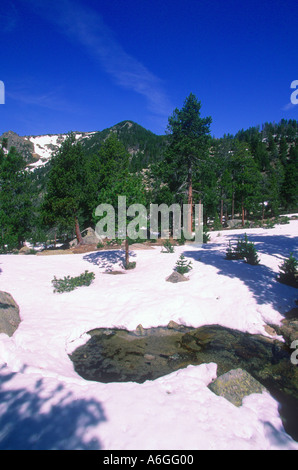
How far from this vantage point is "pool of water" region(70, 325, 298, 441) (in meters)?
5.39

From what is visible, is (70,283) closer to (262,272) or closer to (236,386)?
(236,386)

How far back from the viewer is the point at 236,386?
4902 millimetres

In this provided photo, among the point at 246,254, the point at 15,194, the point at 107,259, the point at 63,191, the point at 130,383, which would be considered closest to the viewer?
the point at 130,383

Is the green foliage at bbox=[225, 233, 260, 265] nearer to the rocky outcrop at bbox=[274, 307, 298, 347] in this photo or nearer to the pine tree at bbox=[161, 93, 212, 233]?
the rocky outcrop at bbox=[274, 307, 298, 347]

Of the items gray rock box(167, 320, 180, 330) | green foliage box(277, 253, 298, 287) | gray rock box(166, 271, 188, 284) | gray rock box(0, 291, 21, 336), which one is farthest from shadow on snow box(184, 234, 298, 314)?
gray rock box(0, 291, 21, 336)

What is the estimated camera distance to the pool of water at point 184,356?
17.7 feet

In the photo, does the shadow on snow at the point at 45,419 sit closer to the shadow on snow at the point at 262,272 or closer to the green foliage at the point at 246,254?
the shadow on snow at the point at 262,272

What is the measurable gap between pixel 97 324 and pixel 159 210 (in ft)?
66.5

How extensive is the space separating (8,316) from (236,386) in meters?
6.87

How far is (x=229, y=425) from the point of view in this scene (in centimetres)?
390

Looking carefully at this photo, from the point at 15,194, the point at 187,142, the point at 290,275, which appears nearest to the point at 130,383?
the point at 290,275

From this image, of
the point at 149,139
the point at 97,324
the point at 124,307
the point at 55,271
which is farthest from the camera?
the point at 149,139

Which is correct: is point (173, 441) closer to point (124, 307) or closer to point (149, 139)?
point (124, 307)
